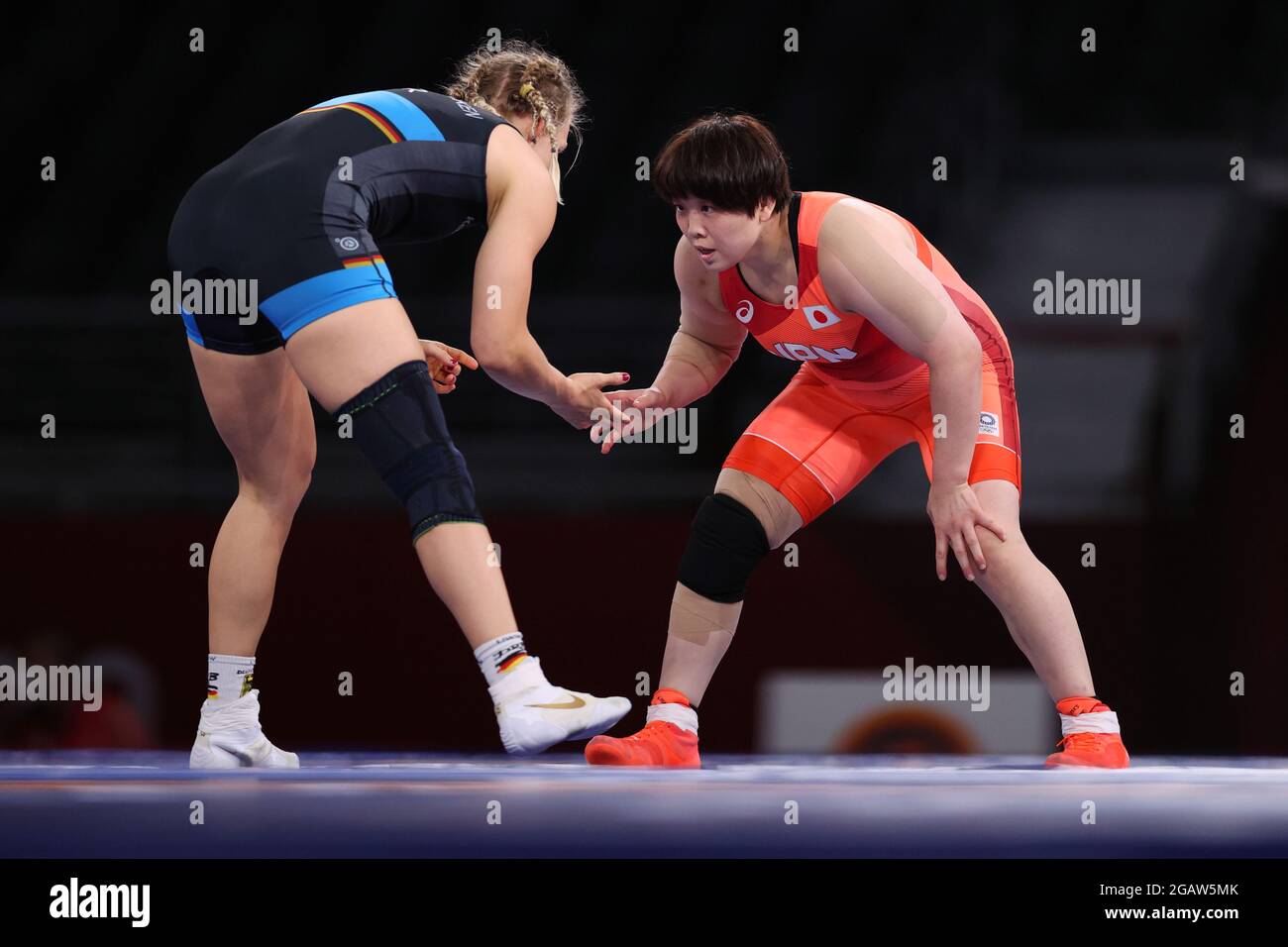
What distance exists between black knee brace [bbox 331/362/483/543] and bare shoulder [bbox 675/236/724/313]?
59 cm

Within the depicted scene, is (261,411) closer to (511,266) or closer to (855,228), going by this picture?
(511,266)

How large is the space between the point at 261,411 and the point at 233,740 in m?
0.45

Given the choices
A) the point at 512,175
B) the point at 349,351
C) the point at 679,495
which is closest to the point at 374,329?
the point at 349,351

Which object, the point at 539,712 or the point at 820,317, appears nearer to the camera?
the point at 539,712

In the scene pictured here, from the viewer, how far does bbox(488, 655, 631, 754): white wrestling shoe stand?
1542mm

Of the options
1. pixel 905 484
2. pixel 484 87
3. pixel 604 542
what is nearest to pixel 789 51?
pixel 905 484

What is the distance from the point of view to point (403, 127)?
178 cm

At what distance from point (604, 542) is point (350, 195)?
2337 mm

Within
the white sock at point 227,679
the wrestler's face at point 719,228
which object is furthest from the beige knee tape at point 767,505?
the white sock at point 227,679

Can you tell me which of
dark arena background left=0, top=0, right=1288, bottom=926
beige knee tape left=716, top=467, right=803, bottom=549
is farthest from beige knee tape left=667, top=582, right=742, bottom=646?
dark arena background left=0, top=0, right=1288, bottom=926

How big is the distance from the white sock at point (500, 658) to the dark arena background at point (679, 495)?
0.39 ft

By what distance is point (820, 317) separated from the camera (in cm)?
198
